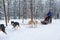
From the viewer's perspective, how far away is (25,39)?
30.5 feet

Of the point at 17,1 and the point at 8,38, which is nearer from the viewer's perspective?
the point at 8,38

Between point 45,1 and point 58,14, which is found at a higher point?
point 45,1

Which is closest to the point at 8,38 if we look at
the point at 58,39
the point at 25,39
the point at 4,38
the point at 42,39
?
the point at 4,38

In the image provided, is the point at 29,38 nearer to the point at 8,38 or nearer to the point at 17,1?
the point at 8,38

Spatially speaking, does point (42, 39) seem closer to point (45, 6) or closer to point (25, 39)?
point (25, 39)

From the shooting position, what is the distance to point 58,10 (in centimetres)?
5475

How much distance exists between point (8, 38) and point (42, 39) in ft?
6.67

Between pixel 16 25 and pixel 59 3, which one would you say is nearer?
pixel 16 25

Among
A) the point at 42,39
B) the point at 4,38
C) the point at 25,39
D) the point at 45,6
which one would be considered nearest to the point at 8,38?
the point at 4,38

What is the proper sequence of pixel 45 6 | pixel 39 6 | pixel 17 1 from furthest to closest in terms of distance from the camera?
pixel 45 6
pixel 39 6
pixel 17 1

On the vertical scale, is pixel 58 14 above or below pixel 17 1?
below

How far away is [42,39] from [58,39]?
0.90 metres

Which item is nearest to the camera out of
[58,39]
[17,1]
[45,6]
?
[58,39]

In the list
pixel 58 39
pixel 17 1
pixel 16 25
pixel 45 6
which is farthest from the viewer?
pixel 45 6
